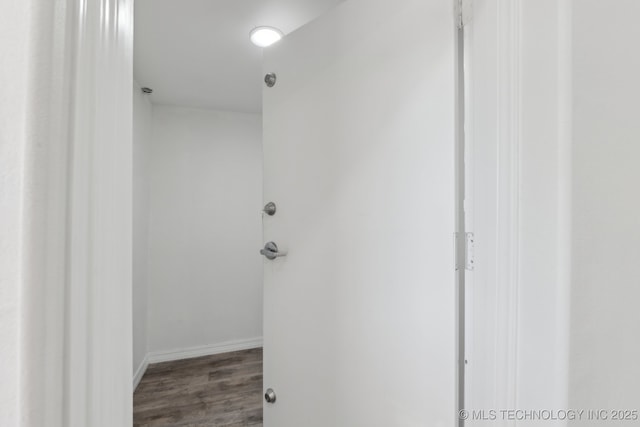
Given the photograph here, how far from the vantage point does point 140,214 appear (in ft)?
7.68

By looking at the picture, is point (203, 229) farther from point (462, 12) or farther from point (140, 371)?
point (462, 12)

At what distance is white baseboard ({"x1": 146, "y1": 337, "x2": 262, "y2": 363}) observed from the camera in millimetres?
2631

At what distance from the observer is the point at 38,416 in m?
0.28

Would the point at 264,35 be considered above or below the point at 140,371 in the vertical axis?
above

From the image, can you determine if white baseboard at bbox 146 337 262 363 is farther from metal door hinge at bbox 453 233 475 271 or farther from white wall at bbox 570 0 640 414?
white wall at bbox 570 0 640 414

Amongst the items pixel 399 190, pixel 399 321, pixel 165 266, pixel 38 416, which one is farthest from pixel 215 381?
pixel 38 416

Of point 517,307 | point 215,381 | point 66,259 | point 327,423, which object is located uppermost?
point 66,259

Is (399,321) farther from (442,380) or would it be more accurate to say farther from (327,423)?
(327,423)

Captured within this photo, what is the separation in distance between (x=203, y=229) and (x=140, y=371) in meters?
1.24

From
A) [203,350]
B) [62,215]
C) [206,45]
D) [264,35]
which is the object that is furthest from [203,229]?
[62,215]

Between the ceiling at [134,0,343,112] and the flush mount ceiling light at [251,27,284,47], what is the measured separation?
1.1 inches

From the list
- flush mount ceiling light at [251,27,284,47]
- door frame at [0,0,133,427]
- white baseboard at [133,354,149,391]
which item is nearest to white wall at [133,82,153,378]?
white baseboard at [133,354,149,391]

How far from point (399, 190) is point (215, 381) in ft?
7.36

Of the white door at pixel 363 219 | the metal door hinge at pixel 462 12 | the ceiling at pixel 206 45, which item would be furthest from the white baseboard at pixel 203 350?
the metal door hinge at pixel 462 12
